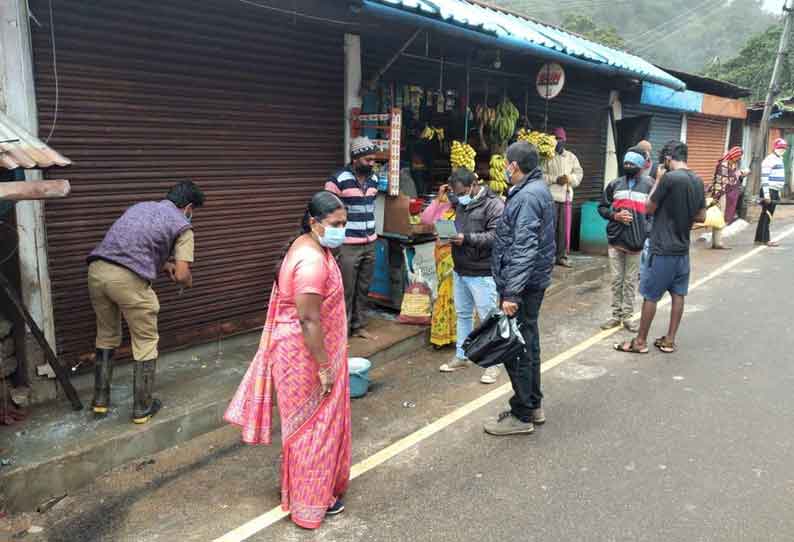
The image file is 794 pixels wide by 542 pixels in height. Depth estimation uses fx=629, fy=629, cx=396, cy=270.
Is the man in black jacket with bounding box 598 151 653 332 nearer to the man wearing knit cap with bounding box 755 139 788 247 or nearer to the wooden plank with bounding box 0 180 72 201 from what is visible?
the wooden plank with bounding box 0 180 72 201

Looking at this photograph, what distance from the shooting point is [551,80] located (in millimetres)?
9008

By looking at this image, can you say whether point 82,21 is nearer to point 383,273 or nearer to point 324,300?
point 324,300

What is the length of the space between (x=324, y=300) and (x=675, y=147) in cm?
420

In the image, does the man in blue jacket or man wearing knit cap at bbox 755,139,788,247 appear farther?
man wearing knit cap at bbox 755,139,788,247

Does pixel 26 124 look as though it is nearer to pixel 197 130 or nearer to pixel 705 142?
pixel 197 130

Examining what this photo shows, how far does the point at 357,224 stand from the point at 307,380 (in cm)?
302

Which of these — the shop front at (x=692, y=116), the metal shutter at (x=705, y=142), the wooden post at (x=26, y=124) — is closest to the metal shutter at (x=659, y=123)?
the shop front at (x=692, y=116)

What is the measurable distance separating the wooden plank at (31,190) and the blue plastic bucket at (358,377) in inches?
102

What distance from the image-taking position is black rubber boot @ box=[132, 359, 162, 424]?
430 centimetres

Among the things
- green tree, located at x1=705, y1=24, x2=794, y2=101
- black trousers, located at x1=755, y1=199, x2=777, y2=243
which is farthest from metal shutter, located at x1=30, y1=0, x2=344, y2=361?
green tree, located at x1=705, y1=24, x2=794, y2=101

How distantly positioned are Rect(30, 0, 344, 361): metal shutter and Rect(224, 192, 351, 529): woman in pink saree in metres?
2.24

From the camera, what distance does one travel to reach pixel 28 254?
14.5ft

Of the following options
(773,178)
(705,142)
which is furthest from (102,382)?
(705,142)

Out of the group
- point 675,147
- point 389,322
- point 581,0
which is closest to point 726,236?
point 675,147
